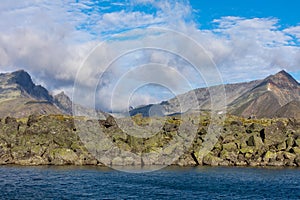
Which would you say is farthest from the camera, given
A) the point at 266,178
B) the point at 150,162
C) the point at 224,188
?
the point at 150,162

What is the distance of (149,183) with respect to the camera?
98125mm

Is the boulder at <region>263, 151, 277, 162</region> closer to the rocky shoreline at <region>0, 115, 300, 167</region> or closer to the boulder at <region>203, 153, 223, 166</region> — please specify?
the rocky shoreline at <region>0, 115, 300, 167</region>

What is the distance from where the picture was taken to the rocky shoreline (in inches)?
5714

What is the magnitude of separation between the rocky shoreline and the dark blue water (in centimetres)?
1450

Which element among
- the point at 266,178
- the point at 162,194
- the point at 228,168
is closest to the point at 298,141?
the point at 228,168

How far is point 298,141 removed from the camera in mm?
150500

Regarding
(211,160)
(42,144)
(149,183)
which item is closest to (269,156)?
(211,160)

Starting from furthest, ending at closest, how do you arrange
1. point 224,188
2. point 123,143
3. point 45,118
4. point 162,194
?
point 45,118
point 123,143
point 224,188
point 162,194

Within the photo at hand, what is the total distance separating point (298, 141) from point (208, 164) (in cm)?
3688

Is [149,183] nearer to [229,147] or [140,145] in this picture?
[140,145]

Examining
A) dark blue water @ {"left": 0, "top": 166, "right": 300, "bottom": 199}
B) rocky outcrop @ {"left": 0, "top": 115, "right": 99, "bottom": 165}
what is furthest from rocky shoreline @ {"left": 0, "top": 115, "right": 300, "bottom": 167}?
dark blue water @ {"left": 0, "top": 166, "right": 300, "bottom": 199}

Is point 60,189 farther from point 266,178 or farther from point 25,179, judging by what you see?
point 266,178

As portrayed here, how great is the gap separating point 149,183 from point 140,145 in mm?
56577

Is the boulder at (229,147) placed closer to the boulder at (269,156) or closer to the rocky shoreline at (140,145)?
the rocky shoreline at (140,145)
